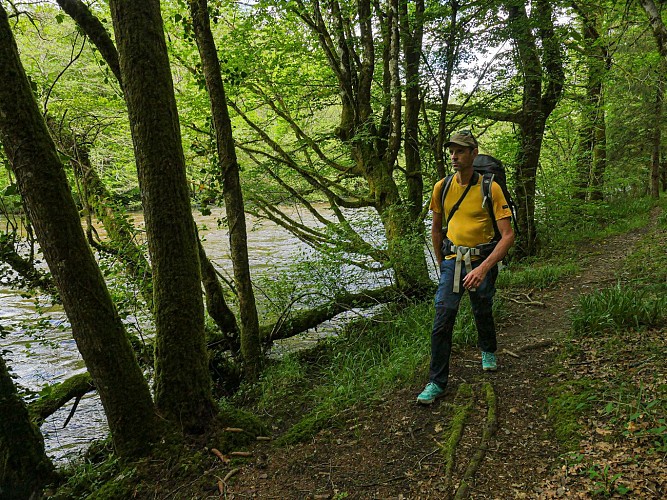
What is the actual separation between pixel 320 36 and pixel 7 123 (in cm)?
663

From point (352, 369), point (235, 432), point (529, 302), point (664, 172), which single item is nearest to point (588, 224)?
point (529, 302)

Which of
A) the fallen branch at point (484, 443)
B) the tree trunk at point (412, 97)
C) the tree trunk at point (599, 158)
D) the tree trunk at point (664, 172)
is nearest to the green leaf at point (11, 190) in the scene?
the fallen branch at point (484, 443)

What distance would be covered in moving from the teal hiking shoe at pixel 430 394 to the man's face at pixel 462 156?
1925 mm

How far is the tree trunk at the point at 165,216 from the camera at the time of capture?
3.50 m

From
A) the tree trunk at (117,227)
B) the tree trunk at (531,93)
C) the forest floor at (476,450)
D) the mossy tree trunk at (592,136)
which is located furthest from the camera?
the mossy tree trunk at (592,136)

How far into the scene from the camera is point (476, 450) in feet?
10.00

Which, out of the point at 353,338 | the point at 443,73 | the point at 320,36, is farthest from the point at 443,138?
the point at 353,338

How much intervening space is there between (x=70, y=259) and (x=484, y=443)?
133 inches

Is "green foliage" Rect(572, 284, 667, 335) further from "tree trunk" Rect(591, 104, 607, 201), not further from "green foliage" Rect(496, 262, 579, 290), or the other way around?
"tree trunk" Rect(591, 104, 607, 201)

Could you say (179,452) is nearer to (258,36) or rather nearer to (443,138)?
(443,138)

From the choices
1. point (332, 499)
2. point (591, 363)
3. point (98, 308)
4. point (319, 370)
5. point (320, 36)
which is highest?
point (320, 36)

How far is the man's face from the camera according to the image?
11.8 feet

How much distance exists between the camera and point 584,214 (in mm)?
12422

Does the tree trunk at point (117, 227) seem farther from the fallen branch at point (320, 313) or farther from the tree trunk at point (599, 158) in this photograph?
the tree trunk at point (599, 158)
